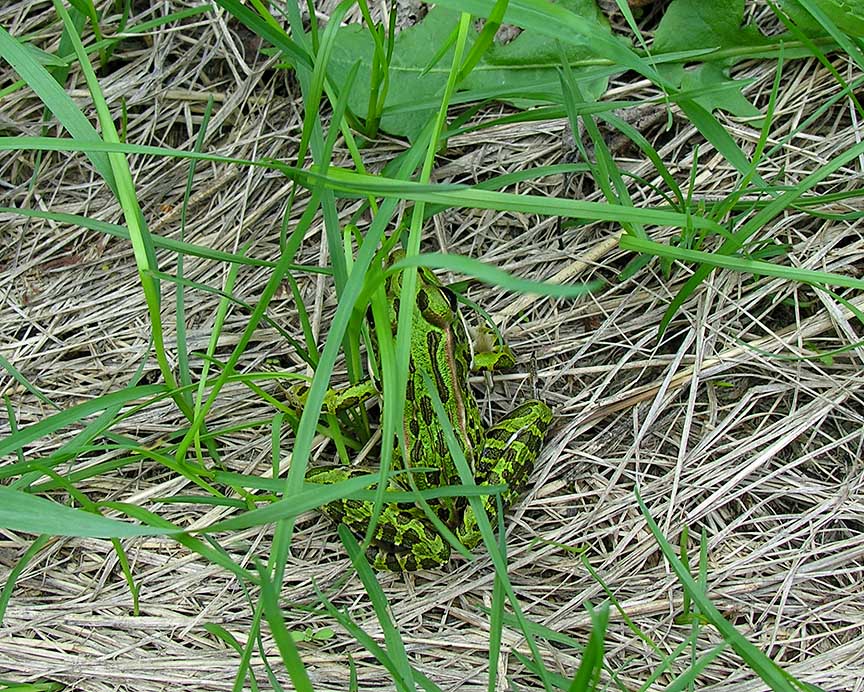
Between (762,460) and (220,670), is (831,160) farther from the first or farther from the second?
(220,670)

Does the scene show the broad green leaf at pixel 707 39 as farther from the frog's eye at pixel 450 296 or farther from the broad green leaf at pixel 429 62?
the frog's eye at pixel 450 296

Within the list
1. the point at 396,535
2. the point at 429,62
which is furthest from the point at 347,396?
the point at 429,62

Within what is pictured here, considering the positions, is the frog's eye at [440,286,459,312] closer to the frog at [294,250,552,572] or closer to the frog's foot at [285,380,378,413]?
the frog at [294,250,552,572]

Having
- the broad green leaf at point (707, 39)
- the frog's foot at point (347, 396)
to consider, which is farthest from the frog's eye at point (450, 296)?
the broad green leaf at point (707, 39)

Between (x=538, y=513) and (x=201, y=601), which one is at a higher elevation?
(x=538, y=513)

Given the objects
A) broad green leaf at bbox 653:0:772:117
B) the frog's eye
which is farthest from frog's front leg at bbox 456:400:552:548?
broad green leaf at bbox 653:0:772:117

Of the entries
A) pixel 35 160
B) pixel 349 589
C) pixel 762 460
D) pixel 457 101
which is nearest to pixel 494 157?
pixel 457 101
